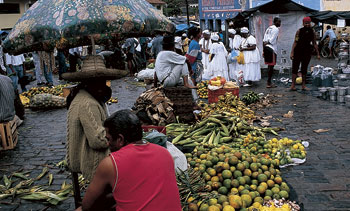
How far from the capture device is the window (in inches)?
1320

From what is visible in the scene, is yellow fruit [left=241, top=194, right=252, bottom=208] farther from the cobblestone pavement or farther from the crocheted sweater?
the crocheted sweater

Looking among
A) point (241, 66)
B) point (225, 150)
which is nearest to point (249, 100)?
point (241, 66)

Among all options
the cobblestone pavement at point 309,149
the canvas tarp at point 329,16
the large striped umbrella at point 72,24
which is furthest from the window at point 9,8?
the large striped umbrella at point 72,24

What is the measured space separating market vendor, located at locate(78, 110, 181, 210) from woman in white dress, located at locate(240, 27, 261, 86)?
A: 36.0 ft

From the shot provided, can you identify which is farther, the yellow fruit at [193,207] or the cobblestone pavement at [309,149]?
the cobblestone pavement at [309,149]

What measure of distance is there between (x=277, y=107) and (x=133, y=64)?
10726 millimetres

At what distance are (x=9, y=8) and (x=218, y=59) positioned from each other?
2893 cm

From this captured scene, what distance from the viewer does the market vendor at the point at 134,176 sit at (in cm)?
244

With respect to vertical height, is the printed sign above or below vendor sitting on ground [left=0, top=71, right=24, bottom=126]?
above

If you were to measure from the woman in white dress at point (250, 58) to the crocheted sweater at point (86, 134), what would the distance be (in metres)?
10.1

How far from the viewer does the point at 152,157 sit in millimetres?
2549

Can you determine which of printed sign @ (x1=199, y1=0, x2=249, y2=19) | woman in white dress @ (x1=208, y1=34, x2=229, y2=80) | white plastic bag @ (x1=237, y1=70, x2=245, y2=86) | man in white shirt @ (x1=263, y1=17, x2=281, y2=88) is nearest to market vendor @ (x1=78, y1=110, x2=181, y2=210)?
woman in white dress @ (x1=208, y1=34, x2=229, y2=80)

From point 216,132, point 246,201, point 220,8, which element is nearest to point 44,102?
point 216,132

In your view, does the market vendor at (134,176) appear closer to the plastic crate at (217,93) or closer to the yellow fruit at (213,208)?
the yellow fruit at (213,208)
